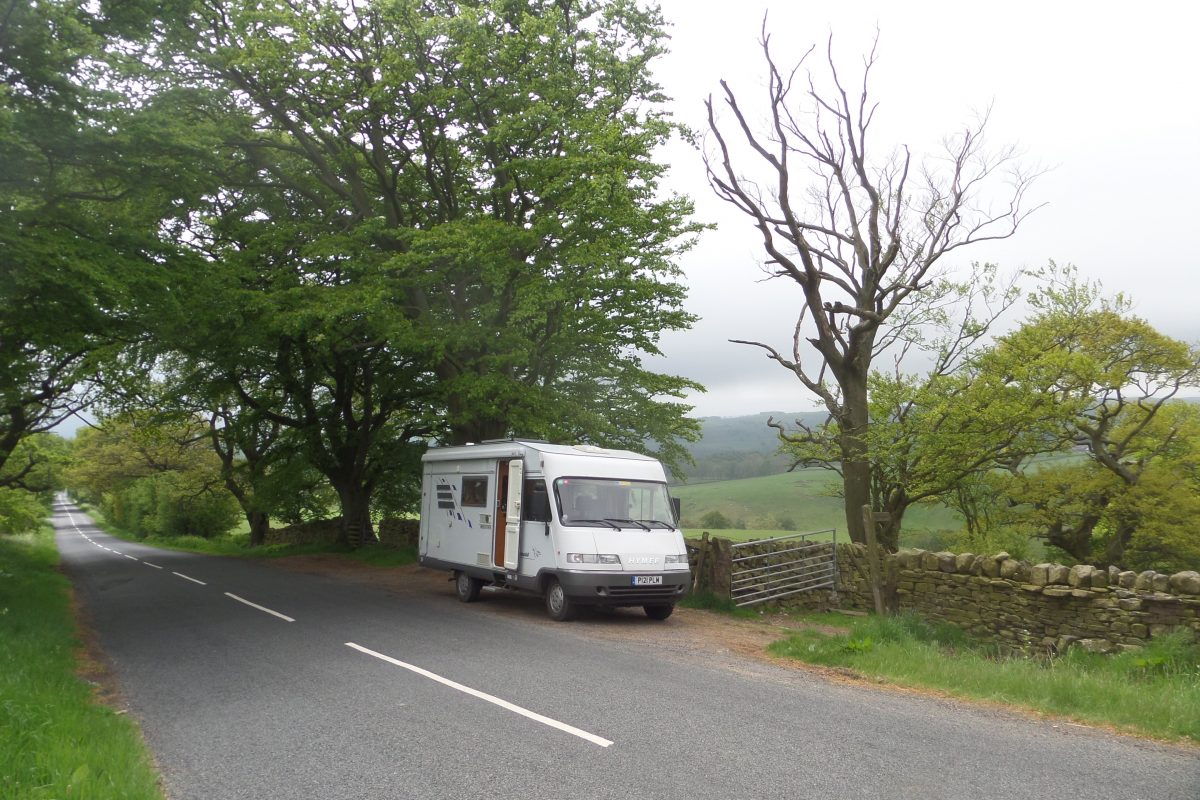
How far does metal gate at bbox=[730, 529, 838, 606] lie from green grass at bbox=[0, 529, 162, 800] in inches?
415

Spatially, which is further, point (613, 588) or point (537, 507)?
point (537, 507)

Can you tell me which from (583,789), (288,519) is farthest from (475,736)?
(288,519)

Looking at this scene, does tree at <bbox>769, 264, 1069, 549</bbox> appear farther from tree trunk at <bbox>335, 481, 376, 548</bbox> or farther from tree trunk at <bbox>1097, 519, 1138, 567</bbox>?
tree trunk at <bbox>335, 481, 376, 548</bbox>

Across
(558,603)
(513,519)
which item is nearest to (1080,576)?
(558,603)

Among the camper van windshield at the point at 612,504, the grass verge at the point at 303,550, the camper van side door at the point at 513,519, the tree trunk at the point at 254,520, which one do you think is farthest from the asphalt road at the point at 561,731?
the tree trunk at the point at 254,520

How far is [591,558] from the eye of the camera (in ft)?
39.5

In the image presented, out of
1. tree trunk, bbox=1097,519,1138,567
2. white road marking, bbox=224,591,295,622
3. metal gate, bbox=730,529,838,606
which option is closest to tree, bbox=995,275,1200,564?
tree trunk, bbox=1097,519,1138,567

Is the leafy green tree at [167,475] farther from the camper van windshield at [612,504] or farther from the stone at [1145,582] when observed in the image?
the stone at [1145,582]

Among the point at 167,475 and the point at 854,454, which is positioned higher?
the point at 854,454

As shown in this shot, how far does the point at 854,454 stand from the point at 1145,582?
412 inches

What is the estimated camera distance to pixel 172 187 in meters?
11.6

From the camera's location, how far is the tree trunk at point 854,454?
1947cm

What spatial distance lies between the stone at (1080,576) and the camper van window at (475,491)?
30.3 feet

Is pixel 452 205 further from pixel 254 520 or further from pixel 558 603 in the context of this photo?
pixel 254 520
